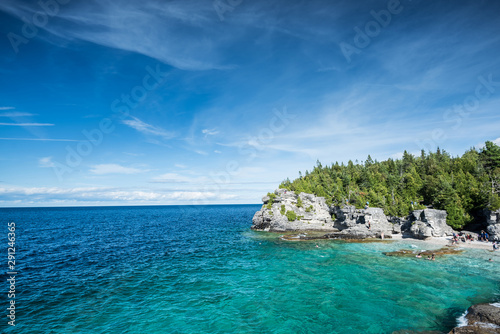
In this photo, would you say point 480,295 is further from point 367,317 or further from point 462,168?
point 462,168

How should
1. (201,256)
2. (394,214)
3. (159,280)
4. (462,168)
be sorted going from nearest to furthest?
1. (159,280)
2. (201,256)
3. (394,214)
4. (462,168)

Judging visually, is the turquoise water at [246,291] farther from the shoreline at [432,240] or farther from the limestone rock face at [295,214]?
the limestone rock face at [295,214]

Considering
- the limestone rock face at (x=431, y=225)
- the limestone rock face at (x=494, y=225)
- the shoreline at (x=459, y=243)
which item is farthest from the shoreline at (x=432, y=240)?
the limestone rock face at (x=494, y=225)

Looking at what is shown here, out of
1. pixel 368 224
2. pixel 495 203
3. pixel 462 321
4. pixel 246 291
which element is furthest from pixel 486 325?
pixel 368 224

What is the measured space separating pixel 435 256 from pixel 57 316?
194 feet

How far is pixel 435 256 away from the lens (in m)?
43.2

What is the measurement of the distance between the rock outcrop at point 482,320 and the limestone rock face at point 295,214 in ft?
183

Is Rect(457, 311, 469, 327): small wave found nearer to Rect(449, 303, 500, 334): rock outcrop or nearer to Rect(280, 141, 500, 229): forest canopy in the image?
Rect(449, 303, 500, 334): rock outcrop

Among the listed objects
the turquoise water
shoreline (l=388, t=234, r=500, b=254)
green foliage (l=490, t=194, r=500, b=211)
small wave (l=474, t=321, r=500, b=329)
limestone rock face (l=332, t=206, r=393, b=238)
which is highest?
green foliage (l=490, t=194, r=500, b=211)

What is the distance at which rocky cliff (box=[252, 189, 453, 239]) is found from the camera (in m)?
57.8

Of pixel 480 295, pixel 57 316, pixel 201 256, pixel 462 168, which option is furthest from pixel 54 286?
pixel 462 168

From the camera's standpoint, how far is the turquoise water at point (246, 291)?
22266mm

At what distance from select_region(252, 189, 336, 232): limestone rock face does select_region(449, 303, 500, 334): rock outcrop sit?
183 ft

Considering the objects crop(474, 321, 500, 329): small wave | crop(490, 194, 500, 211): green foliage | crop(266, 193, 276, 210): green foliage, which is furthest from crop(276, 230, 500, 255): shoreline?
crop(474, 321, 500, 329): small wave
